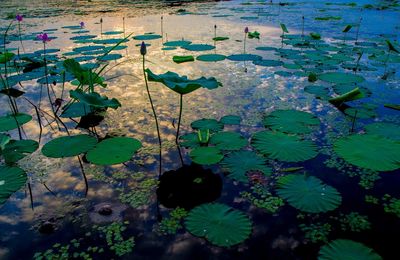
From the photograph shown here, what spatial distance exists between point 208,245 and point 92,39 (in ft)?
21.9

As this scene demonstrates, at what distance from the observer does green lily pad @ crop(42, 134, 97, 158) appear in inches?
98.0

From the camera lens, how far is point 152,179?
223 centimetres

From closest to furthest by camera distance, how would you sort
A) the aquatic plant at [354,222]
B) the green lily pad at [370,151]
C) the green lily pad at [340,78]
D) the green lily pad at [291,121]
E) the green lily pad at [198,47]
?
1. the aquatic plant at [354,222]
2. the green lily pad at [370,151]
3. the green lily pad at [291,121]
4. the green lily pad at [340,78]
5. the green lily pad at [198,47]

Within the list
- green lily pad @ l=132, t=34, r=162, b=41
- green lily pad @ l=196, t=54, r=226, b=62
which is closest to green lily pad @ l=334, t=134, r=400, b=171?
green lily pad @ l=196, t=54, r=226, b=62

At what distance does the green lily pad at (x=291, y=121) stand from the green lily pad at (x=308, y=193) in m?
0.74

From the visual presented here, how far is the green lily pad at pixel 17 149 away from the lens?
247cm

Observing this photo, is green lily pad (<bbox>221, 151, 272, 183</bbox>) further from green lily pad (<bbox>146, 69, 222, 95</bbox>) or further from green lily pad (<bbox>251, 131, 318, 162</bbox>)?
green lily pad (<bbox>146, 69, 222, 95</bbox>)

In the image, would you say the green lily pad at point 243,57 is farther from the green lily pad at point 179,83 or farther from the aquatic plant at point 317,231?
the aquatic plant at point 317,231

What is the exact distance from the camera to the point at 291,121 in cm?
293

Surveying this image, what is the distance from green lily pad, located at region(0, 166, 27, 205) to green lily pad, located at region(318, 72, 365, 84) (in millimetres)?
3685

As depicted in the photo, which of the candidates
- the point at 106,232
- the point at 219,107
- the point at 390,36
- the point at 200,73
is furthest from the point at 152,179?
the point at 390,36

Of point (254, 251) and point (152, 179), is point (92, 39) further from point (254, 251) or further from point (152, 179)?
point (254, 251)

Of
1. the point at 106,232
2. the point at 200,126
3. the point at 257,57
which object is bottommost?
the point at 106,232

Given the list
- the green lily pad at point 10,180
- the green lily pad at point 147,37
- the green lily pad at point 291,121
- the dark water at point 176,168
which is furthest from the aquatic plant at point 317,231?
the green lily pad at point 147,37
